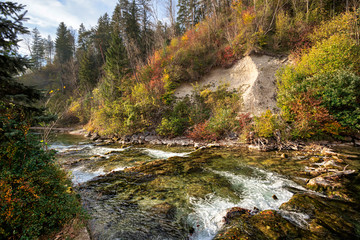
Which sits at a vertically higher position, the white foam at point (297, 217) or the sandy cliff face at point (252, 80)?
the sandy cliff face at point (252, 80)

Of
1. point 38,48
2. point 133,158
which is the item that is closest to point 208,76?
point 133,158

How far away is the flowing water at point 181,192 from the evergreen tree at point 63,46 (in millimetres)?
51471

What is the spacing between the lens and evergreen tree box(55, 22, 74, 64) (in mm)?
44906

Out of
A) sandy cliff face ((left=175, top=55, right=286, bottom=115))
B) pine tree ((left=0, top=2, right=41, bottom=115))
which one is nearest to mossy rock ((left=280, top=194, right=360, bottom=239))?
pine tree ((left=0, top=2, right=41, bottom=115))

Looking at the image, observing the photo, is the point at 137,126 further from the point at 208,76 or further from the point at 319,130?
the point at 319,130

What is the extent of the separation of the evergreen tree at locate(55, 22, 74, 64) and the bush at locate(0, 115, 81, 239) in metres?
55.0

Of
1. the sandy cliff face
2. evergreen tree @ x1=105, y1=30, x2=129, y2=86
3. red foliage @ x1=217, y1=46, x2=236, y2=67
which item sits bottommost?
the sandy cliff face

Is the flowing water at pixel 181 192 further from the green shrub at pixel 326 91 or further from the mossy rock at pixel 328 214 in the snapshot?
the green shrub at pixel 326 91

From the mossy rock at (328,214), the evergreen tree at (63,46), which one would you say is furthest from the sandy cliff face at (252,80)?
the evergreen tree at (63,46)

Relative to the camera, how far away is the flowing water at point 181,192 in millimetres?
3844

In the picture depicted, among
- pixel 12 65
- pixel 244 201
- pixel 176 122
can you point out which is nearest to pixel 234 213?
pixel 244 201

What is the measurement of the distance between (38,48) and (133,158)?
2721 inches

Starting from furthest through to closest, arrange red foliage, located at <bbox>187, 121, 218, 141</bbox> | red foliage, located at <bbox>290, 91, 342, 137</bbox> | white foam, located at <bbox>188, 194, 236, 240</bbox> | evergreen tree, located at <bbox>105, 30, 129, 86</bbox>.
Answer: evergreen tree, located at <bbox>105, 30, 129, 86</bbox>
red foliage, located at <bbox>187, 121, 218, 141</bbox>
red foliage, located at <bbox>290, 91, 342, 137</bbox>
white foam, located at <bbox>188, 194, 236, 240</bbox>

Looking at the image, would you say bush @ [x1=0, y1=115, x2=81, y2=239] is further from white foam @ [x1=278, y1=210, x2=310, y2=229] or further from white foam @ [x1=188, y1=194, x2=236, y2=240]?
white foam @ [x1=278, y1=210, x2=310, y2=229]
